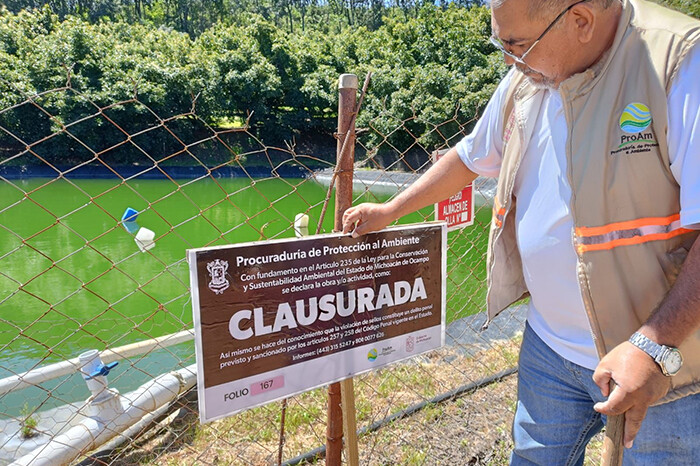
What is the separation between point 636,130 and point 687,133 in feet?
0.32

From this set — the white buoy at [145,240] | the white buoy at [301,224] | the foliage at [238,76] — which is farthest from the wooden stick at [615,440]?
the foliage at [238,76]

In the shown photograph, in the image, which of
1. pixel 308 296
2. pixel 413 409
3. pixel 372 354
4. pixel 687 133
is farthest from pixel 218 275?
pixel 413 409

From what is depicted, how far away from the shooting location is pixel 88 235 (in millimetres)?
11031

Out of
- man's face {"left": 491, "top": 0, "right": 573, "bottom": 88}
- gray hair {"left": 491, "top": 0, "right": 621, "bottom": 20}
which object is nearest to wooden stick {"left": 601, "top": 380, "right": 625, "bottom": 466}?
man's face {"left": 491, "top": 0, "right": 573, "bottom": 88}

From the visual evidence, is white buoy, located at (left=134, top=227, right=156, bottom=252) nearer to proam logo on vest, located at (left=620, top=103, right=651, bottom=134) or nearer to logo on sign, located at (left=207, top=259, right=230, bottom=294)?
logo on sign, located at (left=207, top=259, right=230, bottom=294)

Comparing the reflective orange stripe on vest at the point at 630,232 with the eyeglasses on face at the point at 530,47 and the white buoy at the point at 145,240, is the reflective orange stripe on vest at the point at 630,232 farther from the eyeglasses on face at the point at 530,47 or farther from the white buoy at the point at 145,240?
the white buoy at the point at 145,240

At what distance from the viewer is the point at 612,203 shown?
1.00 metres

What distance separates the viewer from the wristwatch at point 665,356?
3.02 feet

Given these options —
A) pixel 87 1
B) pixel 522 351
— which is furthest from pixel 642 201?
pixel 87 1

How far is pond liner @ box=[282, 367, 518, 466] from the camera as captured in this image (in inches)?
78.4

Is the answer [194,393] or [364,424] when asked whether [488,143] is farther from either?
[194,393]

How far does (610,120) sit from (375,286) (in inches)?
30.3

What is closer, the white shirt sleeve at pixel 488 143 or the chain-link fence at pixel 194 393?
the white shirt sleeve at pixel 488 143

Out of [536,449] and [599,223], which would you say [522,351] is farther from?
[599,223]
